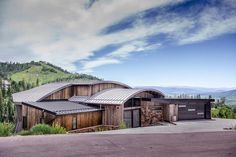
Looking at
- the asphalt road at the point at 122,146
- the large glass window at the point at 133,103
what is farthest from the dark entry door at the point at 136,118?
the asphalt road at the point at 122,146

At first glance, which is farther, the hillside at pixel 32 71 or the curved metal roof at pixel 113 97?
the hillside at pixel 32 71

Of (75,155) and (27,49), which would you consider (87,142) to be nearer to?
(75,155)

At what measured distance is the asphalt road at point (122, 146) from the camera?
300cm

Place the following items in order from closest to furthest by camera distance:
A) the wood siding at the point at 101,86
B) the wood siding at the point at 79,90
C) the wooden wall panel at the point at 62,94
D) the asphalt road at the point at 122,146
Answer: the asphalt road at the point at 122,146 < the wooden wall panel at the point at 62,94 < the wood siding at the point at 79,90 < the wood siding at the point at 101,86

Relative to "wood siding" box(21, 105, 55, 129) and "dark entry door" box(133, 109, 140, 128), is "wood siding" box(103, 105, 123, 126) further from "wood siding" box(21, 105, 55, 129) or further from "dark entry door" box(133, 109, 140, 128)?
"wood siding" box(21, 105, 55, 129)

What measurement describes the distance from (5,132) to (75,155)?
9.00 metres

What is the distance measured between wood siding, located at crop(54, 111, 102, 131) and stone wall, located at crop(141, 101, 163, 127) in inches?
164

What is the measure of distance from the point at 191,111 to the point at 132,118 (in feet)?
17.6

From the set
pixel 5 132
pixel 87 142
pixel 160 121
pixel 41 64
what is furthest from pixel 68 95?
pixel 41 64

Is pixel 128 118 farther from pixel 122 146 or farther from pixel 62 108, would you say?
pixel 122 146

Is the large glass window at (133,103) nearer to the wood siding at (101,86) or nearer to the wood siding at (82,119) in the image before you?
the wood siding at (82,119)

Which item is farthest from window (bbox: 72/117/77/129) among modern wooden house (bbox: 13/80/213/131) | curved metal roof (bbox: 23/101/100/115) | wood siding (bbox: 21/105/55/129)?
wood siding (bbox: 21/105/55/129)

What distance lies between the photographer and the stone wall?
87.5ft

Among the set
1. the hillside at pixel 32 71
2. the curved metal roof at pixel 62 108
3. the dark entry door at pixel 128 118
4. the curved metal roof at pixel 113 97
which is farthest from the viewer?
the hillside at pixel 32 71
